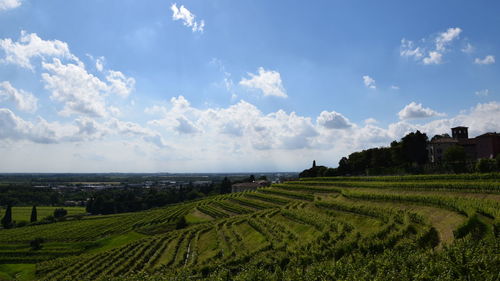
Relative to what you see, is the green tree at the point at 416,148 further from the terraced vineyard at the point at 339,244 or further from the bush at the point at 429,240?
the bush at the point at 429,240

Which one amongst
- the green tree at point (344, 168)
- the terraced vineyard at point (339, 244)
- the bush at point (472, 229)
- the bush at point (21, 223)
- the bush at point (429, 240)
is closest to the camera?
the terraced vineyard at point (339, 244)

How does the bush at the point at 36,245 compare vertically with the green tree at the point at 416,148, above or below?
below

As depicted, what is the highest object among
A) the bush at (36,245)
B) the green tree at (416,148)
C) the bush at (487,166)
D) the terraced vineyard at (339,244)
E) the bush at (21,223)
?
the green tree at (416,148)

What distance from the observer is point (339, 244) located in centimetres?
2617

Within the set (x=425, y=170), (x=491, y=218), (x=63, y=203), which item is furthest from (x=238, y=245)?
(x=63, y=203)

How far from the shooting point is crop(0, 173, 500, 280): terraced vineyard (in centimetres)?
1916

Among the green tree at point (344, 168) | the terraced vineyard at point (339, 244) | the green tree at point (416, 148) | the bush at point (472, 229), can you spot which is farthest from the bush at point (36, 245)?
the green tree at point (416, 148)

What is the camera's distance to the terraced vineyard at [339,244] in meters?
19.2

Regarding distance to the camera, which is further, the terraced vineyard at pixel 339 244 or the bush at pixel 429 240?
the bush at pixel 429 240

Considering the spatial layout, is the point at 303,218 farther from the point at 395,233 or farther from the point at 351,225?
the point at 395,233

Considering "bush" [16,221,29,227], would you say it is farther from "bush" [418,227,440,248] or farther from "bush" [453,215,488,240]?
"bush" [453,215,488,240]

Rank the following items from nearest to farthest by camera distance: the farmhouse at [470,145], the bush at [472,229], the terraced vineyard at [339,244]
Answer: the terraced vineyard at [339,244]
the bush at [472,229]
the farmhouse at [470,145]

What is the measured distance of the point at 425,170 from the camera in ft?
172

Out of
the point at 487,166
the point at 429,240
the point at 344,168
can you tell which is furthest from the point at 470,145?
the point at 429,240
